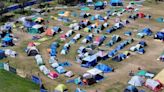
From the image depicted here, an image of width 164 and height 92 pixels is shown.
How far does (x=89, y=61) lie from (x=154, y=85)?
16.0 m

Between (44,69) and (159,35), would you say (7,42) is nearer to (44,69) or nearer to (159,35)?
(44,69)

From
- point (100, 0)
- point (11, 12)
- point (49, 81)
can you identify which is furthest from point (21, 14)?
point (49, 81)

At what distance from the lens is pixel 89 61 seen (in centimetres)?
7356

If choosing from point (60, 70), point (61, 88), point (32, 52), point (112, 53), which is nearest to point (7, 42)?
point (32, 52)

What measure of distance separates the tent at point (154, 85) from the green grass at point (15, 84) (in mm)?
20128

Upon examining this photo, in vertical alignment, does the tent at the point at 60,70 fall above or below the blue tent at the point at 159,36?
below

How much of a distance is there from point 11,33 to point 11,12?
18.4 metres

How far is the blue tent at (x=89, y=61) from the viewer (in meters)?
73.6

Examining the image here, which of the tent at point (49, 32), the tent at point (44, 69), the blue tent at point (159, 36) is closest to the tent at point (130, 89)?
the tent at point (44, 69)

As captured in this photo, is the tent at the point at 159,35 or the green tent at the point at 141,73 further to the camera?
the tent at the point at 159,35

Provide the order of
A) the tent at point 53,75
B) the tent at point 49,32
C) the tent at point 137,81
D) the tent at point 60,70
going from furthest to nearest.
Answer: the tent at point 49,32
the tent at point 60,70
the tent at point 53,75
the tent at point 137,81

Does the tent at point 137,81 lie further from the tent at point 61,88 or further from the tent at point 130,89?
the tent at point 61,88

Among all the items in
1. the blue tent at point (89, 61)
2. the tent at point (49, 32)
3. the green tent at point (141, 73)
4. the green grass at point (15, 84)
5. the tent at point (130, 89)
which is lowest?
the green grass at point (15, 84)

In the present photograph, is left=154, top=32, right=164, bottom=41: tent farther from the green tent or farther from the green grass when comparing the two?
the green grass
